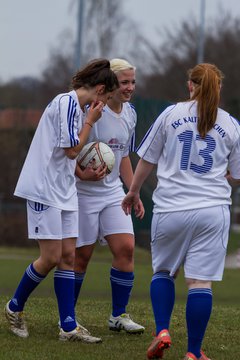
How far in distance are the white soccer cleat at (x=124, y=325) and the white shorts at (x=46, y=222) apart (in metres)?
1.08

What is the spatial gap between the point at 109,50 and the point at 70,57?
17.8 ft

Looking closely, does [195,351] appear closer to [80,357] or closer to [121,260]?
[80,357]

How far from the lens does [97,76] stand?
302 inches

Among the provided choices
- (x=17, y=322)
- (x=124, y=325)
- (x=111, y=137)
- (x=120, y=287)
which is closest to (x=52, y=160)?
(x=111, y=137)

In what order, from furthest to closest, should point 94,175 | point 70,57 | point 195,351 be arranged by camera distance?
point 70,57
point 94,175
point 195,351

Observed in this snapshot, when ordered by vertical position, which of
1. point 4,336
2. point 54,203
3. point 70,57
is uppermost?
point 54,203

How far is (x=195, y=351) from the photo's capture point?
6.85m

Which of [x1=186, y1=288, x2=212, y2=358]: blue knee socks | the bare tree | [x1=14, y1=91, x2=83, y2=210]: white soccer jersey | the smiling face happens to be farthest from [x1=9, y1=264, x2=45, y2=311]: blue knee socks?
the bare tree

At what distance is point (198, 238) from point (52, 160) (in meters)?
1.30

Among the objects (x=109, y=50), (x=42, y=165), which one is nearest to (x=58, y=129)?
(x=42, y=165)

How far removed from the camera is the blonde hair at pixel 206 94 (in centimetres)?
691

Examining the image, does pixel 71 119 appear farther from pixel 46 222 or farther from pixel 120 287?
pixel 120 287

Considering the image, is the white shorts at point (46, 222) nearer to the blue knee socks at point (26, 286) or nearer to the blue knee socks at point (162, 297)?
the blue knee socks at point (26, 286)

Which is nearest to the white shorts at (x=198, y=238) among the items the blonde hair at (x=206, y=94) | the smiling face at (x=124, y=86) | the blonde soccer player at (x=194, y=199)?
the blonde soccer player at (x=194, y=199)
